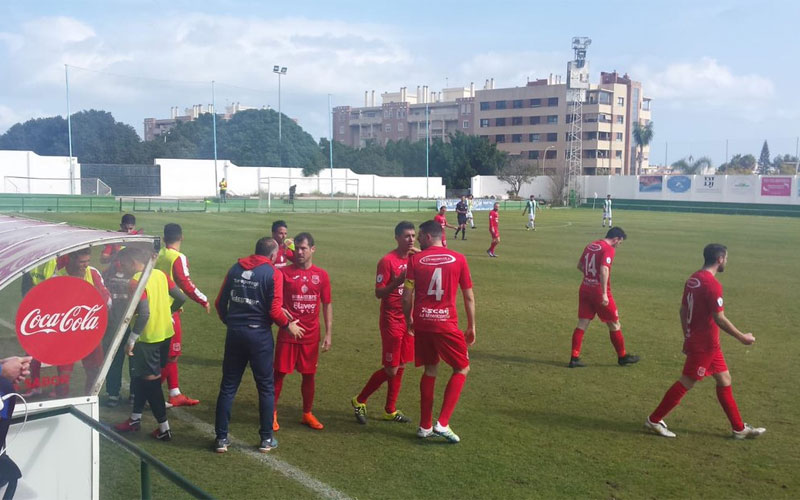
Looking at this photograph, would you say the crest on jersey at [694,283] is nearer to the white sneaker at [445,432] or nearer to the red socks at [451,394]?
the red socks at [451,394]

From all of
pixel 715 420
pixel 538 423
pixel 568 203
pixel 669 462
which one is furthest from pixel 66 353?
pixel 568 203

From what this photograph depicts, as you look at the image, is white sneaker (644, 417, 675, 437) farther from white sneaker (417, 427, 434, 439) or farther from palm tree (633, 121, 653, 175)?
palm tree (633, 121, 653, 175)

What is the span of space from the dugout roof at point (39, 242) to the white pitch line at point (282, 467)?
2231mm

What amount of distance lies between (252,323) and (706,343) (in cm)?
426

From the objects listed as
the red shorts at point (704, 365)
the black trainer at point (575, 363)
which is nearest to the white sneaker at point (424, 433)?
the red shorts at point (704, 365)

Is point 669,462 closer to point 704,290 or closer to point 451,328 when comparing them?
point 704,290

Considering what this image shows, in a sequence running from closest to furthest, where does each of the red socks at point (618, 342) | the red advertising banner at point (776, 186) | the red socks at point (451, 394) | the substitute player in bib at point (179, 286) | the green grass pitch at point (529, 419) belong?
the green grass pitch at point (529, 419), the red socks at point (451, 394), the substitute player in bib at point (179, 286), the red socks at point (618, 342), the red advertising banner at point (776, 186)

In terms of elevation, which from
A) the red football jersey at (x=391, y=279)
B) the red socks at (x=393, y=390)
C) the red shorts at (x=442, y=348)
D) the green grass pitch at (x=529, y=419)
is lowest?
the green grass pitch at (x=529, y=419)

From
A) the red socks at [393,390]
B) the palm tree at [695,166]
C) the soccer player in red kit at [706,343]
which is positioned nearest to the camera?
the soccer player in red kit at [706,343]

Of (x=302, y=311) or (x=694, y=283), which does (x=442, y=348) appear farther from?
(x=694, y=283)

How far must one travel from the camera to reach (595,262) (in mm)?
9320

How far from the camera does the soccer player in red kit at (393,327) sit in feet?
23.3

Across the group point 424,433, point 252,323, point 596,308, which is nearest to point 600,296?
point 596,308

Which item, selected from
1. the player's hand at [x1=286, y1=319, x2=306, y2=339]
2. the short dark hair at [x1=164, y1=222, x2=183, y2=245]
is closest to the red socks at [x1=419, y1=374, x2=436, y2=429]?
the player's hand at [x1=286, y1=319, x2=306, y2=339]
